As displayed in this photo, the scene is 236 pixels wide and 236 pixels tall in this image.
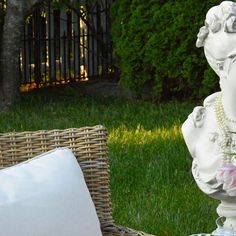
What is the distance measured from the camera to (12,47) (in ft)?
28.2

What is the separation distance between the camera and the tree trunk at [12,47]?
845 cm

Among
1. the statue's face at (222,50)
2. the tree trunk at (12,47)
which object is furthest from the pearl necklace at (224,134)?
the tree trunk at (12,47)

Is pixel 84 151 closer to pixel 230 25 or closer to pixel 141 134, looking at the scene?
pixel 230 25

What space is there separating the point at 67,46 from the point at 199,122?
24.7 feet

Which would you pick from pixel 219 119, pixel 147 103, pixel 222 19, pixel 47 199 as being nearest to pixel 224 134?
pixel 219 119

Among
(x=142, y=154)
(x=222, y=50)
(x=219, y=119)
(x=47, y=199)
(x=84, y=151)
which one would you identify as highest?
(x=222, y=50)

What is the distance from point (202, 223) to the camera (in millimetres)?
4797

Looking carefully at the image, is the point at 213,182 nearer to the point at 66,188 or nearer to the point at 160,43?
the point at 66,188

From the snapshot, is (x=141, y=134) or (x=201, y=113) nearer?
(x=201, y=113)

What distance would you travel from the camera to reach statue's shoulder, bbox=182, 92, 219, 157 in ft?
10.7

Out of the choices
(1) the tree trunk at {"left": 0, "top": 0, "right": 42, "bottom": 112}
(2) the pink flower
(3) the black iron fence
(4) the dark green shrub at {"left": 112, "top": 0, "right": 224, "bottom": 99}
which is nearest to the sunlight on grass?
(4) the dark green shrub at {"left": 112, "top": 0, "right": 224, "bottom": 99}

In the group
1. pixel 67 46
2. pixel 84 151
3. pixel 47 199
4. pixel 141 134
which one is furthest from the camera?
pixel 67 46

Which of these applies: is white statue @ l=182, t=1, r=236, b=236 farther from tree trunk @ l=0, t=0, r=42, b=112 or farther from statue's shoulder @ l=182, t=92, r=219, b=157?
tree trunk @ l=0, t=0, r=42, b=112

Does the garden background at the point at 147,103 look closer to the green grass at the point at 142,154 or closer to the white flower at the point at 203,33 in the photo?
the green grass at the point at 142,154
